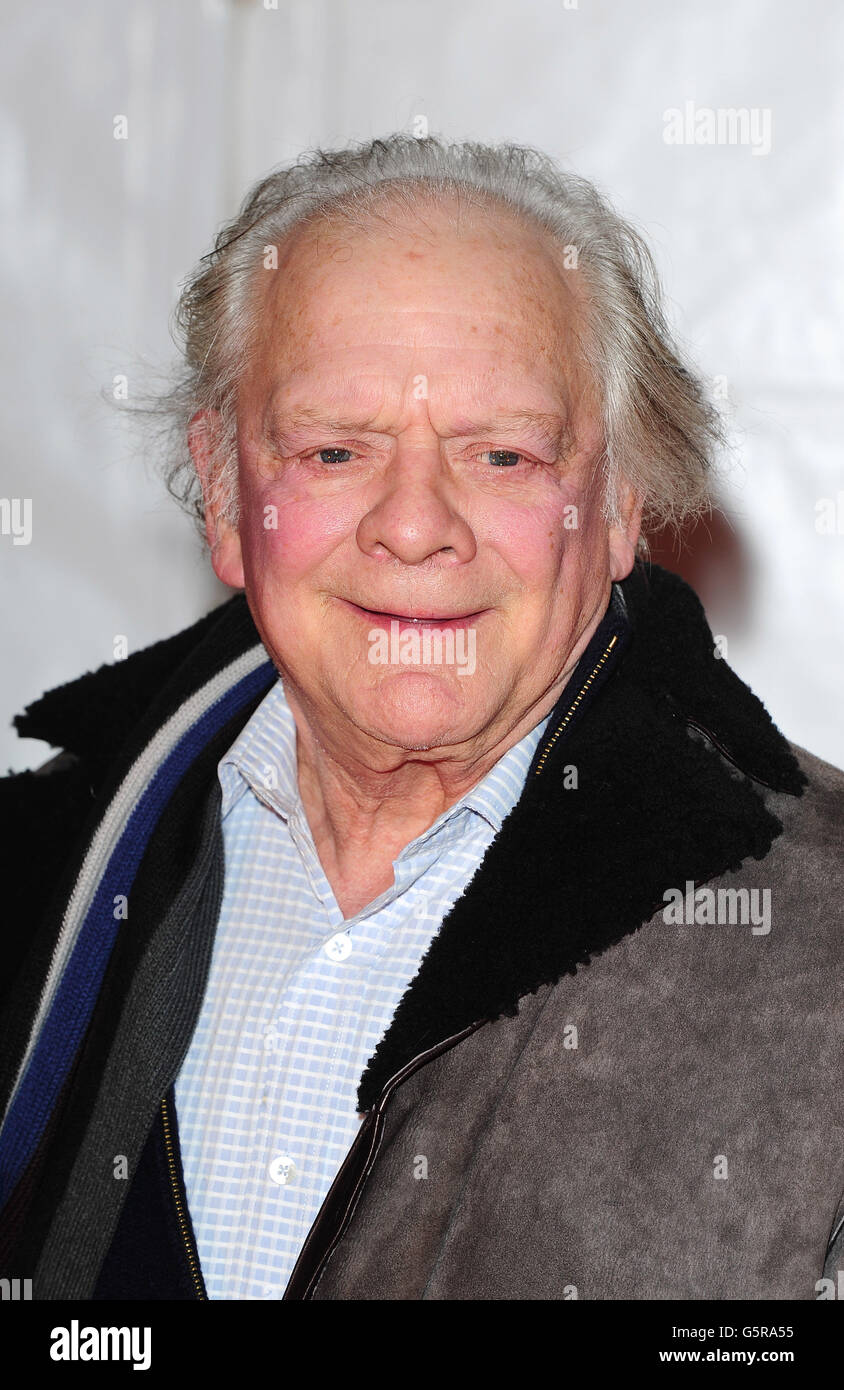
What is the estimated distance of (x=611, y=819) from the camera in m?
1.43

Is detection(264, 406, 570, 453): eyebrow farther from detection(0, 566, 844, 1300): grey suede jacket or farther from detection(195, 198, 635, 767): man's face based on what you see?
detection(0, 566, 844, 1300): grey suede jacket

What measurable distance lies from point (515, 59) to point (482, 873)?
5.55ft

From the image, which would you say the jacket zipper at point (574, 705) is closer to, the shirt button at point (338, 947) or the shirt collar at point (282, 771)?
the shirt collar at point (282, 771)

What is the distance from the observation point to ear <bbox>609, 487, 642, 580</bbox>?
1.62 m

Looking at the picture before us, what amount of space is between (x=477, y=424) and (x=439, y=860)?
1.47ft

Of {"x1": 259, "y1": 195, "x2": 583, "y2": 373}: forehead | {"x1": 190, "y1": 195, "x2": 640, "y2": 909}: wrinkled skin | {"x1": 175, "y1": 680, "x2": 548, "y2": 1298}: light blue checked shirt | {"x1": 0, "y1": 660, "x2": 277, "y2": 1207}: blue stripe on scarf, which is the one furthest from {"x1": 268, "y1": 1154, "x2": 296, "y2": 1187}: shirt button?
{"x1": 259, "y1": 195, "x2": 583, "y2": 373}: forehead

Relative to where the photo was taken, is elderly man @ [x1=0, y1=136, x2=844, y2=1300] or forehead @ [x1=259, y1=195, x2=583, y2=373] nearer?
elderly man @ [x1=0, y1=136, x2=844, y2=1300]

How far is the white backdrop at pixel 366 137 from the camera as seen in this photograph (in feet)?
7.88

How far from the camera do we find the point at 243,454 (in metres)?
1.61

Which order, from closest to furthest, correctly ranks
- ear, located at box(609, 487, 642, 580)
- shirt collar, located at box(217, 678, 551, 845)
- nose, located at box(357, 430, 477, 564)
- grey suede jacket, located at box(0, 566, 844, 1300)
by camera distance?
1. grey suede jacket, located at box(0, 566, 844, 1300)
2. nose, located at box(357, 430, 477, 564)
3. shirt collar, located at box(217, 678, 551, 845)
4. ear, located at box(609, 487, 642, 580)

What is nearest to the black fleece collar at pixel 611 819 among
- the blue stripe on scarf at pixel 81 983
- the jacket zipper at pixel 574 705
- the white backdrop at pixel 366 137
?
the jacket zipper at pixel 574 705

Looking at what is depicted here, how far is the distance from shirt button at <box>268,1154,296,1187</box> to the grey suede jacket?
92 mm

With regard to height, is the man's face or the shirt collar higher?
the man's face

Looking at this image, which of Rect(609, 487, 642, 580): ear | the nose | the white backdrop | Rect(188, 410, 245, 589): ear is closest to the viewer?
the nose
